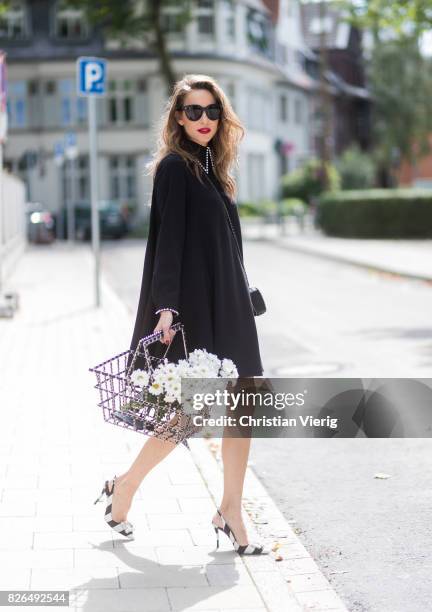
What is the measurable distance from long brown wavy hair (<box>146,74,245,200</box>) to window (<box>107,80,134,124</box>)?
1877 inches

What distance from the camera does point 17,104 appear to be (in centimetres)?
5203

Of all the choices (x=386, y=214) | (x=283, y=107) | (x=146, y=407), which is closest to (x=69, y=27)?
(x=283, y=107)

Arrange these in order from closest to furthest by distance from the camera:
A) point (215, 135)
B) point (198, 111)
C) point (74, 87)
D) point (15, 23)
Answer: point (198, 111), point (215, 135), point (74, 87), point (15, 23)

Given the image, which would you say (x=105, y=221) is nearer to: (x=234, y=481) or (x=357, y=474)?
(x=357, y=474)

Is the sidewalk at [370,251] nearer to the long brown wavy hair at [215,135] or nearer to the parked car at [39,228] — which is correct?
the parked car at [39,228]

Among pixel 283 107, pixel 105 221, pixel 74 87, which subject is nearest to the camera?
pixel 105 221

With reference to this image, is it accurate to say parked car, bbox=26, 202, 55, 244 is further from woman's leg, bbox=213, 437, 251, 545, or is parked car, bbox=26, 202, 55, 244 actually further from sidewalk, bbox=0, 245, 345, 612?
woman's leg, bbox=213, 437, 251, 545

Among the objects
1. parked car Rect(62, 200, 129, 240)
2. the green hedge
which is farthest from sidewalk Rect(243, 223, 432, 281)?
parked car Rect(62, 200, 129, 240)

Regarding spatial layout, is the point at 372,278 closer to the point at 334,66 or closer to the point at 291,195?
the point at 291,195

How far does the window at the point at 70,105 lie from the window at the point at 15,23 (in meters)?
3.07

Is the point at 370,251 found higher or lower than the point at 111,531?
lower

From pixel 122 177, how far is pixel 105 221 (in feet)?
41.3

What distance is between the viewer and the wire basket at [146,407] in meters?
4.47

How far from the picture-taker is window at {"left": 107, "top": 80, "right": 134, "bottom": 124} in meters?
51.7
